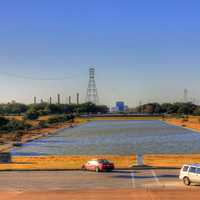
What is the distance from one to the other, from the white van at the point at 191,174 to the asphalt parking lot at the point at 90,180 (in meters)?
0.49

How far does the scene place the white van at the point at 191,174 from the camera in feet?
107

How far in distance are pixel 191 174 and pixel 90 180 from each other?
25.9 ft

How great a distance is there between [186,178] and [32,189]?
972 cm

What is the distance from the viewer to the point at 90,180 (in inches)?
1476

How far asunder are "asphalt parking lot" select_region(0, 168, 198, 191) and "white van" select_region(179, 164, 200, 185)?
1.61 ft

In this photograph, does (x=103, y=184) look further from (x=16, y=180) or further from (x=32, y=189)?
(x=16, y=180)

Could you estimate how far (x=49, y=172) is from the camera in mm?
43312

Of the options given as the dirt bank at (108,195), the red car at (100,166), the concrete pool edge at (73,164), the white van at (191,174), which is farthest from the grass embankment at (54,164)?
the white van at (191,174)

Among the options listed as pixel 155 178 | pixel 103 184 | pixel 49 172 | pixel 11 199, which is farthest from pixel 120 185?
pixel 49 172

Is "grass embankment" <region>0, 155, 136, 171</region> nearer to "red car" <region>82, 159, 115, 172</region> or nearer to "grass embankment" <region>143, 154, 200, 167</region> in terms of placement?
"grass embankment" <region>143, 154, 200, 167</region>

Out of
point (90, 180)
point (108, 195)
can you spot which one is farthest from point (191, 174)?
point (90, 180)

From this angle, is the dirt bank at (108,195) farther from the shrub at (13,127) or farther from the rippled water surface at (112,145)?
the shrub at (13,127)

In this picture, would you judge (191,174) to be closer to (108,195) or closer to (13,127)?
(108,195)

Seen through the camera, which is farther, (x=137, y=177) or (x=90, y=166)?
(x=90, y=166)
